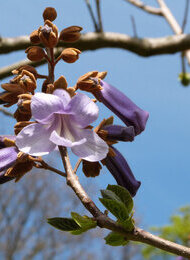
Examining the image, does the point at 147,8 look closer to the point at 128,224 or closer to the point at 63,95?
the point at 63,95

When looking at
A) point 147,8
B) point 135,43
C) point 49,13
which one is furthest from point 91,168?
point 147,8

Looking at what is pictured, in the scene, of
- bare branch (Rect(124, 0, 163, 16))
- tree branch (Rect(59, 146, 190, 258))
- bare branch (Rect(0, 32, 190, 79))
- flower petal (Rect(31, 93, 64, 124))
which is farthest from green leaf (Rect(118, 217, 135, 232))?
bare branch (Rect(124, 0, 163, 16))

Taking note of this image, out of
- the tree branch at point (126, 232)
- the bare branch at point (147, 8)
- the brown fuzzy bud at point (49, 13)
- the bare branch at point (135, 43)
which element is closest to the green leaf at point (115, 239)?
the tree branch at point (126, 232)

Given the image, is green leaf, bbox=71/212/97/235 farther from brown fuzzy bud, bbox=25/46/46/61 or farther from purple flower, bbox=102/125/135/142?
brown fuzzy bud, bbox=25/46/46/61

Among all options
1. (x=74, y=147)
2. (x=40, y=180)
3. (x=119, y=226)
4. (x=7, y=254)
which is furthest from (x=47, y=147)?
(x=40, y=180)

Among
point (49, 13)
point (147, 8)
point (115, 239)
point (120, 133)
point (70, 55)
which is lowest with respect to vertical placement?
point (115, 239)

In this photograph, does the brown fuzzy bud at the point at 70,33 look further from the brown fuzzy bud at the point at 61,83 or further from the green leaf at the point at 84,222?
the green leaf at the point at 84,222

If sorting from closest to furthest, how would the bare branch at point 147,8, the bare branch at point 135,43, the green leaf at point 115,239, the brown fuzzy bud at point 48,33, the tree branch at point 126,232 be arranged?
the tree branch at point 126,232
the green leaf at point 115,239
the brown fuzzy bud at point 48,33
the bare branch at point 135,43
the bare branch at point 147,8
